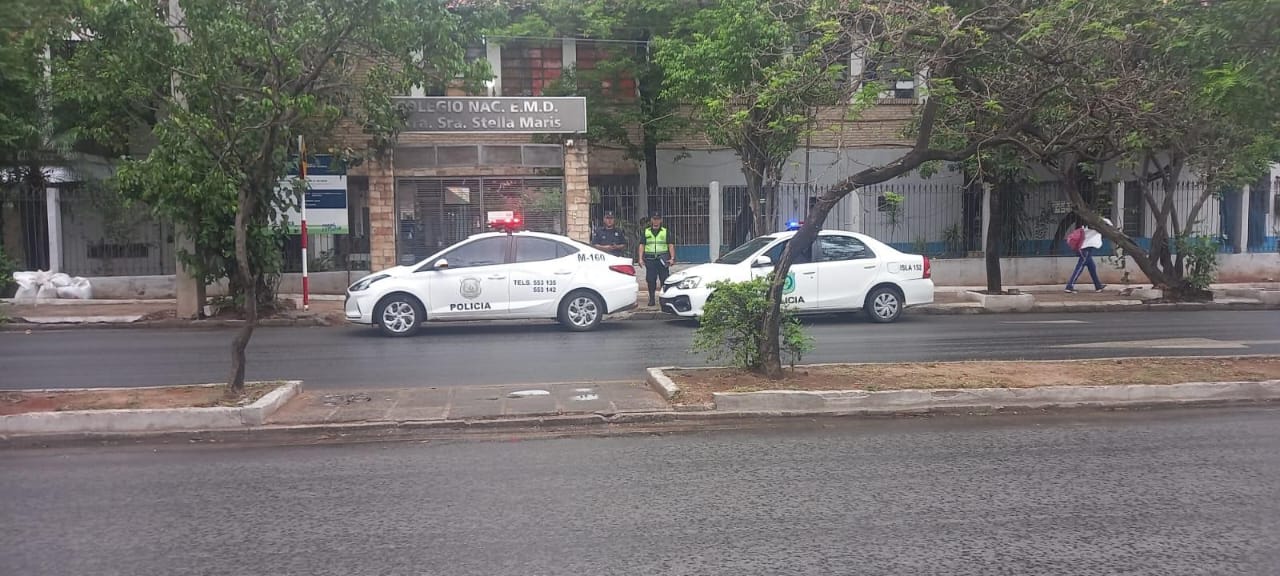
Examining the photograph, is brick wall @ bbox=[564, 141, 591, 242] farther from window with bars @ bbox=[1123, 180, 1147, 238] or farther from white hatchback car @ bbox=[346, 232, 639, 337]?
window with bars @ bbox=[1123, 180, 1147, 238]

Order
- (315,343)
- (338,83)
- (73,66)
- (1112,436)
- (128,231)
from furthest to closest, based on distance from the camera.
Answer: (128,231) < (315,343) < (73,66) < (338,83) < (1112,436)

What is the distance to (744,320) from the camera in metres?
8.88

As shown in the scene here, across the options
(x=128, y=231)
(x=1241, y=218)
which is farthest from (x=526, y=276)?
(x=1241, y=218)

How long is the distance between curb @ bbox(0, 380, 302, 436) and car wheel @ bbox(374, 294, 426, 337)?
5.68m

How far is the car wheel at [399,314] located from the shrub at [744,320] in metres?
5.96

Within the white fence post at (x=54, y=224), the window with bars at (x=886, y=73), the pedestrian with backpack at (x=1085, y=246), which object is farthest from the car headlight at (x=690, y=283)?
the white fence post at (x=54, y=224)

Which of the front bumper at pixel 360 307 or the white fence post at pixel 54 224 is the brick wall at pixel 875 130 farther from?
the white fence post at pixel 54 224

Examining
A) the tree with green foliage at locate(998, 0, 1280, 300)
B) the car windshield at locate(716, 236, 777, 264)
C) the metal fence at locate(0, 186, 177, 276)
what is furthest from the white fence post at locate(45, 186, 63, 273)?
the tree with green foliage at locate(998, 0, 1280, 300)

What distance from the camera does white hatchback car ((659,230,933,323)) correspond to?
14367mm

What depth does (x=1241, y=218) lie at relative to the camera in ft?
76.8

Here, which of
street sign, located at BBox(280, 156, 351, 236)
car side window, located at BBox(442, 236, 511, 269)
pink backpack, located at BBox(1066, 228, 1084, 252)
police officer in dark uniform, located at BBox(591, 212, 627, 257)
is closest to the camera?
car side window, located at BBox(442, 236, 511, 269)

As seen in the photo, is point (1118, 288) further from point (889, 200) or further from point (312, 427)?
point (312, 427)

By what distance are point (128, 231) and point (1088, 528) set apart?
2028 centimetres

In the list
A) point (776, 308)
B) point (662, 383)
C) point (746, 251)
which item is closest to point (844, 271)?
point (746, 251)
